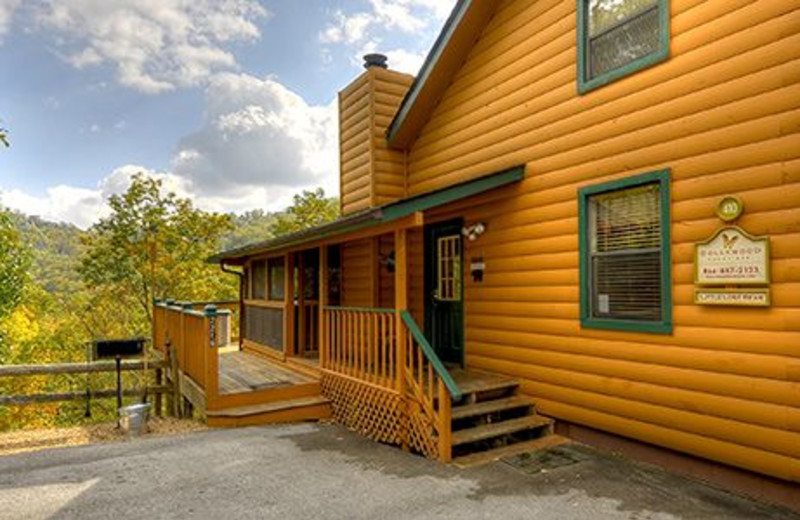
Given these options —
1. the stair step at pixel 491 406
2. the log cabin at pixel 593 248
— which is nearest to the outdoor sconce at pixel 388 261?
the log cabin at pixel 593 248

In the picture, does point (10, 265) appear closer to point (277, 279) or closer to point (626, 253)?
point (277, 279)

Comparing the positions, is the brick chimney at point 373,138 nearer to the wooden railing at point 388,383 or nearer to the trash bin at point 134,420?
the wooden railing at point 388,383

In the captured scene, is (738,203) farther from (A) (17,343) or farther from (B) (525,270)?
(A) (17,343)

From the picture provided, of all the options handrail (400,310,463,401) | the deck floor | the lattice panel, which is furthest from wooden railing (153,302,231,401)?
handrail (400,310,463,401)

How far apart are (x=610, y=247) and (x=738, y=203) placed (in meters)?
1.39

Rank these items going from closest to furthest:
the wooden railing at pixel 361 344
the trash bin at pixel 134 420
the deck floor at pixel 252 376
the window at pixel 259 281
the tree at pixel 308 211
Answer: the wooden railing at pixel 361 344 → the trash bin at pixel 134 420 → the deck floor at pixel 252 376 → the window at pixel 259 281 → the tree at pixel 308 211

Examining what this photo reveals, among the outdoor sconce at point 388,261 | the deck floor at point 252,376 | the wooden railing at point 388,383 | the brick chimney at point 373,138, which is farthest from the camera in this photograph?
the brick chimney at point 373,138

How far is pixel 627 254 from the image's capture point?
17.3ft

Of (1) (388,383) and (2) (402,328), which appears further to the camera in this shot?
(1) (388,383)

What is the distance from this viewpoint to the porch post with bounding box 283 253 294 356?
30.2ft

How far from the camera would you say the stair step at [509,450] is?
5.14m

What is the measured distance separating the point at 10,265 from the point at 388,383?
2084 cm

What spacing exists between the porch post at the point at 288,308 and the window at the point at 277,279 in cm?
36

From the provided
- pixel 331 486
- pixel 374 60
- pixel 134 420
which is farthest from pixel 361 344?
pixel 374 60
